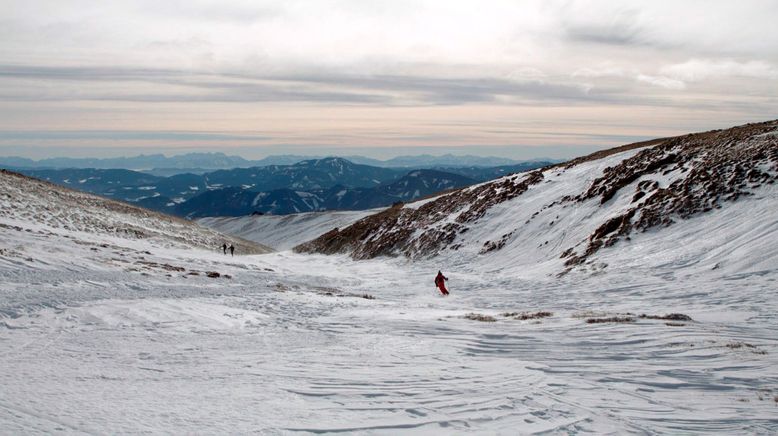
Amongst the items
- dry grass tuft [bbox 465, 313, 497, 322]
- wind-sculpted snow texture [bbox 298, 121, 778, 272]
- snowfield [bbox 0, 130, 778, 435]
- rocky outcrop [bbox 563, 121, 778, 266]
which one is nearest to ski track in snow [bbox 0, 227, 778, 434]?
snowfield [bbox 0, 130, 778, 435]

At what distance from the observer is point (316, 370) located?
9.59 meters

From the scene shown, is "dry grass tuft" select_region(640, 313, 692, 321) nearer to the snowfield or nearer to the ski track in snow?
the snowfield

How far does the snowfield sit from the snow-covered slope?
240ft

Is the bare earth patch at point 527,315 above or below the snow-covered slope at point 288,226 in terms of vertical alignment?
above

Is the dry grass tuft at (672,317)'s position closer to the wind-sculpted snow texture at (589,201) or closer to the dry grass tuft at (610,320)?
the dry grass tuft at (610,320)

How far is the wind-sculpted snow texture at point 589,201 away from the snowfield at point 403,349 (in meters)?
2.97

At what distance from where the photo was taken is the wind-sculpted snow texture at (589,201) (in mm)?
27078

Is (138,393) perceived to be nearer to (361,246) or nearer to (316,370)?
(316,370)

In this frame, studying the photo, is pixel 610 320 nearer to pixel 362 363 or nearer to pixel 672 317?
pixel 672 317

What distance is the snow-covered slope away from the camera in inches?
4006

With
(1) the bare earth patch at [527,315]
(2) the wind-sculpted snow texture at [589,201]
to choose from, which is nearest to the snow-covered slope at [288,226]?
(2) the wind-sculpted snow texture at [589,201]

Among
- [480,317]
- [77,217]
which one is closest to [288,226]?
[77,217]

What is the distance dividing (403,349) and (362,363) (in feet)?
4.71

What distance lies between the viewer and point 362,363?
33.6 feet
